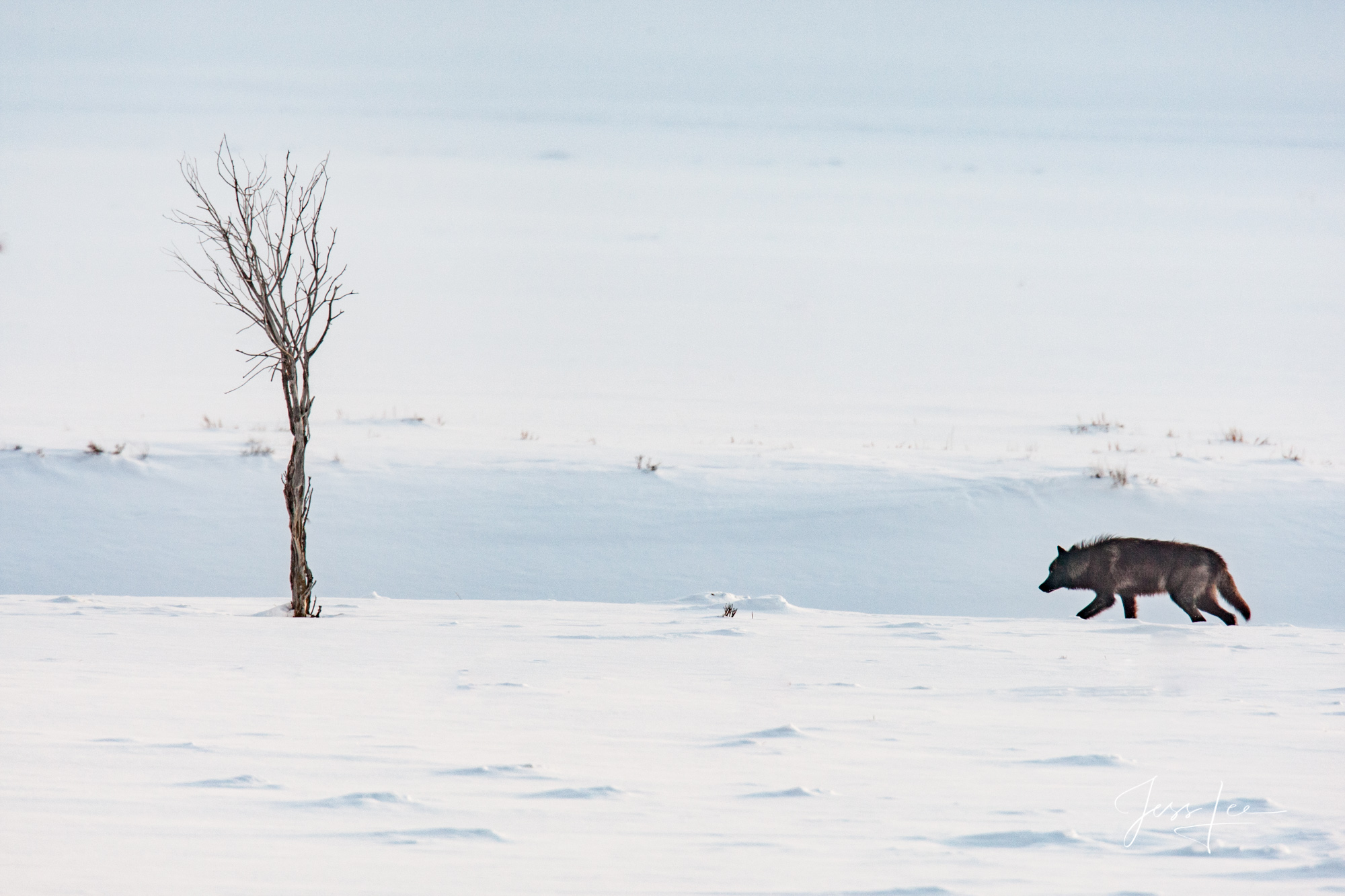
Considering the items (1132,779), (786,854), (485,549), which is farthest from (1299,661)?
(485,549)

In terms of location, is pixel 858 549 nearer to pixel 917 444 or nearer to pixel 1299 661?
pixel 917 444

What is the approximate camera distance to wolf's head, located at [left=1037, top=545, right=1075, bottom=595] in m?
8.80

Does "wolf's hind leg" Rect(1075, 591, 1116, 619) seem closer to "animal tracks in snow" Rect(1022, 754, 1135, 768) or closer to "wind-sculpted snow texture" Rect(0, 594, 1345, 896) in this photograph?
"wind-sculpted snow texture" Rect(0, 594, 1345, 896)

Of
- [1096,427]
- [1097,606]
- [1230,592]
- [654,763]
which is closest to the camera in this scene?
[654,763]

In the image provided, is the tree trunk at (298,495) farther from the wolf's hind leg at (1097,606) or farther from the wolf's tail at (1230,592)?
the wolf's tail at (1230,592)

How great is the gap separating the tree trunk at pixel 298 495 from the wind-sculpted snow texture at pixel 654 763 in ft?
3.12

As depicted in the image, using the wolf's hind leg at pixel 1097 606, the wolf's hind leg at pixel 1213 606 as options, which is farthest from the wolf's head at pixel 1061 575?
the wolf's hind leg at pixel 1213 606

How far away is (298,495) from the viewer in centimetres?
825

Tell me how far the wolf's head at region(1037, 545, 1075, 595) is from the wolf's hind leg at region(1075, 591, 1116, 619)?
0.89 feet

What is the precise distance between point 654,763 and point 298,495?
464 centimetres

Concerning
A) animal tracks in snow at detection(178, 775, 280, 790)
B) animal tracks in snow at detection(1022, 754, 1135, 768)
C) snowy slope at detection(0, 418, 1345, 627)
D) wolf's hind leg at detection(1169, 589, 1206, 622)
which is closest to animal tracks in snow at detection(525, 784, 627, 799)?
animal tracks in snow at detection(178, 775, 280, 790)
